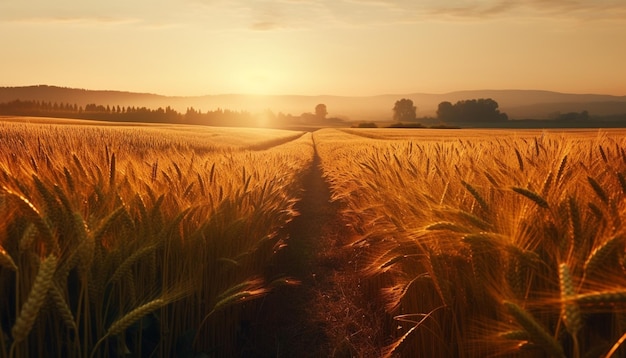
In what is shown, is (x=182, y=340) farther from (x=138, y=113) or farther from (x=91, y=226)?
(x=138, y=113)

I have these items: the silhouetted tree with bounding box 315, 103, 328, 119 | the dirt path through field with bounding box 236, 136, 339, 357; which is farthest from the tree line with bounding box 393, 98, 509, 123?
the dirt path through field with bounding box 236, 136, 339, 357

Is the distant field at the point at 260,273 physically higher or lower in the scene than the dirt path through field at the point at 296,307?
higher

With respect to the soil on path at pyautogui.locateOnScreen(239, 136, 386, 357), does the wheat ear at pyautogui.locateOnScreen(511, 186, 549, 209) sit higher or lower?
higher

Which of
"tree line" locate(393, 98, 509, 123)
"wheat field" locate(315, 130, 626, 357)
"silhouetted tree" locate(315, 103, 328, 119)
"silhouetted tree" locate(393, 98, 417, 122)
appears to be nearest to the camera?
"wheat field" locate(315, 130, 626, 357)

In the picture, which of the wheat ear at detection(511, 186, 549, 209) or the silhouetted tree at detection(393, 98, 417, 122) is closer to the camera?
the wheat ear at detection(511, 186, 549, 209)

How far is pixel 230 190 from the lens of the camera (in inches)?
161

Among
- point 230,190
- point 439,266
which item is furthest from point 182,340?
point 230,190

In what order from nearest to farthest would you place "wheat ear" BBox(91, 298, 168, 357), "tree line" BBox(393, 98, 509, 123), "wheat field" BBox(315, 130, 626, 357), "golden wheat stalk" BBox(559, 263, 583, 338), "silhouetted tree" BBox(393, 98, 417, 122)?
"golden wheat stalk" BBox(559, 263, 583, 338)
"wheat field" BBox(315, 130, 626, 357)
"wheat ear" BBox(91, 298, 168, 357)
"tree line" BBox(393, 98, 509, 123)
"silhouetted tree" BBox(393, 98, 417, 122)

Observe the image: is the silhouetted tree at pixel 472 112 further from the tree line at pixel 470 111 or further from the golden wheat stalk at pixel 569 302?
the golden wheat stalk at pixel 569 302

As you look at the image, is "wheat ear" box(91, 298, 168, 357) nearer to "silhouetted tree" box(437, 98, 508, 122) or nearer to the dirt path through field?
the dirt path through field

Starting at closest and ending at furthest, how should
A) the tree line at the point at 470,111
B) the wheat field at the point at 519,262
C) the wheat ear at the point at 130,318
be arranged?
1. the wheat field at the point at 519,262
2. the wheat ear at the point at 130,318
3. the tree line at the point at 470,111

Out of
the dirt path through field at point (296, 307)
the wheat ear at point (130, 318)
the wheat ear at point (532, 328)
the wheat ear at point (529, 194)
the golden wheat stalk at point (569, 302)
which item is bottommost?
the dirt path through field at point (296, 307)

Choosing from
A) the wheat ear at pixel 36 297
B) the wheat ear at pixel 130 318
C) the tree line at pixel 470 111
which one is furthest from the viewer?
the tree line at pixel 470 111

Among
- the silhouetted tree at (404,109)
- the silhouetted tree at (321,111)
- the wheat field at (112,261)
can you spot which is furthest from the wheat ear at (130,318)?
the silhouetted tree at (321,111)
